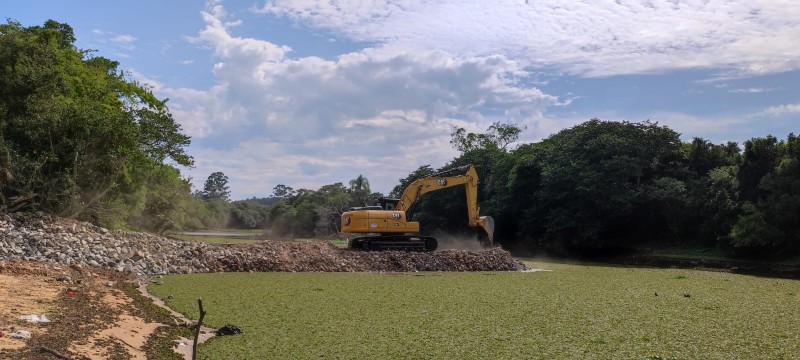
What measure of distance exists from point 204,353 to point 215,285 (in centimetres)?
557

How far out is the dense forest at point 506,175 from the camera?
51.5 feet

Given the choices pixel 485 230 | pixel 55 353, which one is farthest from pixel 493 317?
pixel 485 230

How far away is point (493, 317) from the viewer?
7598 millimetres

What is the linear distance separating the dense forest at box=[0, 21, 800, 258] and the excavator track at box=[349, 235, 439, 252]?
722cm

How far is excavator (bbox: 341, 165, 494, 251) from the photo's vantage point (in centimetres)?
1755

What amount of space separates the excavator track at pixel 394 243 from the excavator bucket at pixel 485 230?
5.54 ft

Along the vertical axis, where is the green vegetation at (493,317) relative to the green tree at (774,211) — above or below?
below

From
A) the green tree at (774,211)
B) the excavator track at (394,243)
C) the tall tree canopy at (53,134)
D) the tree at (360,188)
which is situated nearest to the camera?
the tall tree canopy at (53,134)

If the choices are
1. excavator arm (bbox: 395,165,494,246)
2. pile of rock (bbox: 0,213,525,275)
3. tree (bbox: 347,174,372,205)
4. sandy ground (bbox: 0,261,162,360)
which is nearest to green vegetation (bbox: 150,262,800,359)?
sandy ground (bbox: 0,261,162,360)

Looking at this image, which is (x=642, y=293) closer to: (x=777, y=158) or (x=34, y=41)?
(x=777, y=158)

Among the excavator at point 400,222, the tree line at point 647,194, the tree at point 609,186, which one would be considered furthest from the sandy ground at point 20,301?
the tree at point 609,186

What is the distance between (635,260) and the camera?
23.2 metres

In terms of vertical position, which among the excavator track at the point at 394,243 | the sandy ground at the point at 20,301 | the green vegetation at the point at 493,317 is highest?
the excavator track at the point at 394,243

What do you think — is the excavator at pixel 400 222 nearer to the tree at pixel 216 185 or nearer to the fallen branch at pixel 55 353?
the fallen branch at pixel 55 353
